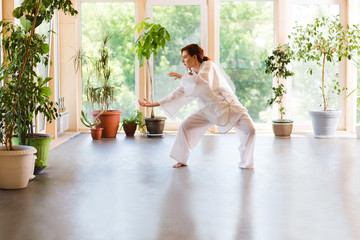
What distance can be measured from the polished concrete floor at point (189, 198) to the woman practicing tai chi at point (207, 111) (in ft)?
0.78

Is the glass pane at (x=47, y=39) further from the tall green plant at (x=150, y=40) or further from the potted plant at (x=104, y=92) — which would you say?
the tall green plant at (x=150, y=40)

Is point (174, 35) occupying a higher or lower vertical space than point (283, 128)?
higher

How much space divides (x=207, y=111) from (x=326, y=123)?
3.34 meters

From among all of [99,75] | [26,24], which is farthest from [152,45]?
[26,24]

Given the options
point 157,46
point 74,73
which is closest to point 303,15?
point 157,46

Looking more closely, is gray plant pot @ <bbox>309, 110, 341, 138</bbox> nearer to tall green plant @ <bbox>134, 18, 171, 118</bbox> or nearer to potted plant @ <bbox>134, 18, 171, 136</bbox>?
potted plant @ <bbox>134, 18, 171, 136</bbox>

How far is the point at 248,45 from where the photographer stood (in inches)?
361

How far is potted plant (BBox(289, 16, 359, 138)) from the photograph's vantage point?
27.7 feet

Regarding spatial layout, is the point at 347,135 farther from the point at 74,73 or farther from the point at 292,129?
the point at 74,73

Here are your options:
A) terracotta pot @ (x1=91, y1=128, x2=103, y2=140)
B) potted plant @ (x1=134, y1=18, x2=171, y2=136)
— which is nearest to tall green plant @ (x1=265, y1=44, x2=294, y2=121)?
potted plant @ (x1=134, y1=18, x2=171, y2=136)

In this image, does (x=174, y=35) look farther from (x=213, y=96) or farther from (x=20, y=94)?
(x=20, y=94)

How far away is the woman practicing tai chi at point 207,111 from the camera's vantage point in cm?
569

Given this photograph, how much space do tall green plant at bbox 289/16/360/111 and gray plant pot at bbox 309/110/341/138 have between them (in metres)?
0.17

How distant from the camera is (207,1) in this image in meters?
9.09
